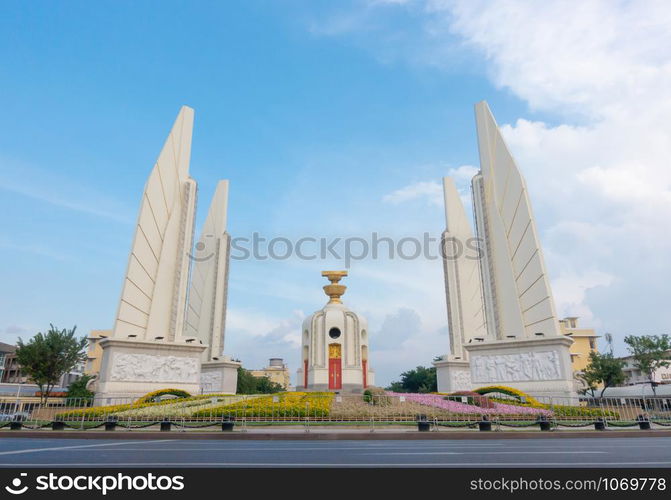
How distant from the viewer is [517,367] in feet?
64.0

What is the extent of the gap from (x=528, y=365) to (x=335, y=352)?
14.0m

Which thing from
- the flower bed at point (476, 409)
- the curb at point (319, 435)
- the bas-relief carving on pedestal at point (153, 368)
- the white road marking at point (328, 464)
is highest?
the bas-relief carving on pedestal at point (153, 368)

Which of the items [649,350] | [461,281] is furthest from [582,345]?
[461,281]

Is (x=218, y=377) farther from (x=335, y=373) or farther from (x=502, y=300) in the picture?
(x=502, y=300)

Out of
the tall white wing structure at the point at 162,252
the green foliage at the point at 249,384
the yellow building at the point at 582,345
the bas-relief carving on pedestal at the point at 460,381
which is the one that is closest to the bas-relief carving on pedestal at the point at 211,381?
the tall white wing structure at the point at 162,252

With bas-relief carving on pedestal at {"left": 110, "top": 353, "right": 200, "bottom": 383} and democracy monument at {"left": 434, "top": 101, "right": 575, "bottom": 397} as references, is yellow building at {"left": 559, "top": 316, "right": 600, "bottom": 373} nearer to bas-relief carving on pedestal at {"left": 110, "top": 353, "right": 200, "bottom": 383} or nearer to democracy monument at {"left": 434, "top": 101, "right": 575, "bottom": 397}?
democracy monument at {"left": 434, "top": 101, "right": 575, "bottom": 397}

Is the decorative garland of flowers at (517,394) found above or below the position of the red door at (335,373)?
below

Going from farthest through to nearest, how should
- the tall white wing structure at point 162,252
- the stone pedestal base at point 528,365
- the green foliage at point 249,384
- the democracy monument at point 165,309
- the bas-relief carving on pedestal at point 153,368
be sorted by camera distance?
the green foliage at point 249,384 → the tall white wing structure at point 162,252 → the democracy monument at point 165,309 → the bas-relief carving on pedestal at point 153,368 → the stone pedestal base at point 528,365

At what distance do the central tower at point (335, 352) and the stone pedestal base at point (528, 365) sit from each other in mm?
10326

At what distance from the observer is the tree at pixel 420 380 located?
135ft

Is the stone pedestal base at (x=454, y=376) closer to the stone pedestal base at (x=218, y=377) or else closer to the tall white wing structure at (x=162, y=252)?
the stone pedestal base at (x=218, y=377)

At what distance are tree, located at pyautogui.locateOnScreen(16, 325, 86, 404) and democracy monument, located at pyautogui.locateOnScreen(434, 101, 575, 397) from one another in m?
22.0
